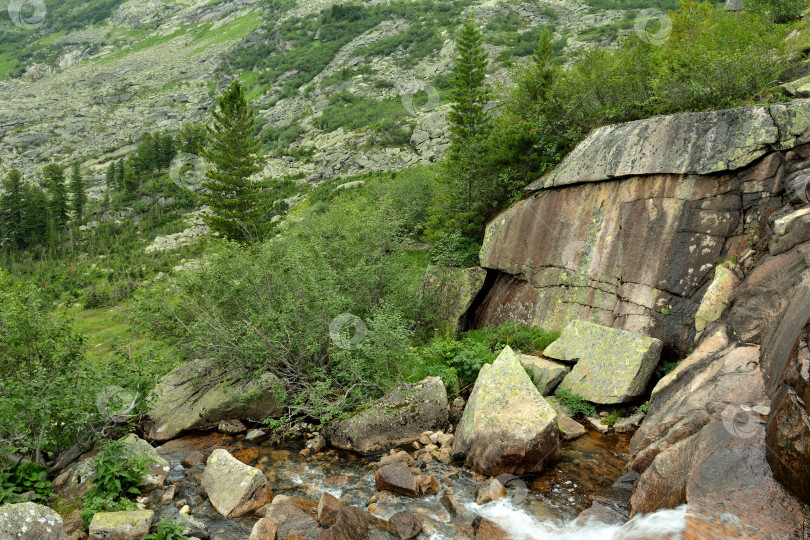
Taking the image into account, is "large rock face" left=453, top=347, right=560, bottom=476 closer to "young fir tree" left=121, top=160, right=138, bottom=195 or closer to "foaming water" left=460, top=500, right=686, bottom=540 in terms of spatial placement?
"foaming water" left=460, top=500, right=686, bottom=540

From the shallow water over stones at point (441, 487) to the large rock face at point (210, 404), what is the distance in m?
1.65

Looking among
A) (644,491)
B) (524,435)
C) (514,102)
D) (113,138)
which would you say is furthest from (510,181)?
(113,138)

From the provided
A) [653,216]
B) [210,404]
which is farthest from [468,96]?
[210,404]

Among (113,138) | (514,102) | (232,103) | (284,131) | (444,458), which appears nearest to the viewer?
(444,458)

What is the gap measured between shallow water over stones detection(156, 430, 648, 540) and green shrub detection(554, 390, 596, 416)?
679 mm

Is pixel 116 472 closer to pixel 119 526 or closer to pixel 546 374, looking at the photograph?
pixel 119 526

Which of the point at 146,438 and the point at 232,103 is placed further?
the point at 232,103

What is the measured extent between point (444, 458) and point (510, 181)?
12.5m

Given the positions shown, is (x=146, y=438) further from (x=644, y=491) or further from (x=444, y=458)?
(x=644, y=491)

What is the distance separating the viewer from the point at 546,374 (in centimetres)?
1203

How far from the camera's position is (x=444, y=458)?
9.87 meters

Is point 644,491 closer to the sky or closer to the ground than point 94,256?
closer to the sky

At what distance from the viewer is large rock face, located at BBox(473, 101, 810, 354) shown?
1102cm

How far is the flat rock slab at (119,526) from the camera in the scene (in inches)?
287
